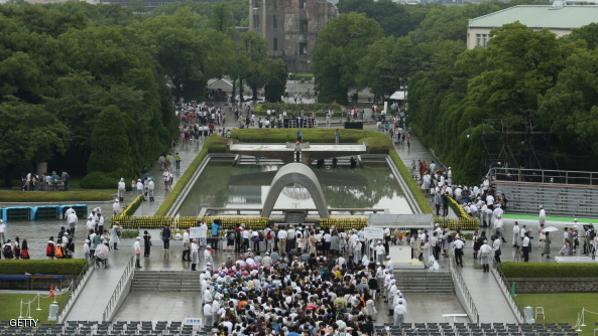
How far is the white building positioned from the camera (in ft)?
380

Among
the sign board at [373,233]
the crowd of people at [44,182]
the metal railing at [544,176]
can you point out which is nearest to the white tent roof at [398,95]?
the metal railing at [544,176]

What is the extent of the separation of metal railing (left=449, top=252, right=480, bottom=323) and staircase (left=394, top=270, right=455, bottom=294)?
29 cm

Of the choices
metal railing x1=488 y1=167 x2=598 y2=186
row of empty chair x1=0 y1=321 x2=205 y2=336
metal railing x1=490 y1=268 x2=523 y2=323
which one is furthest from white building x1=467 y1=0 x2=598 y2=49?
row of empty chair x1=0 y1=321 x2=205 y2=336

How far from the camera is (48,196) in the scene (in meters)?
75.4

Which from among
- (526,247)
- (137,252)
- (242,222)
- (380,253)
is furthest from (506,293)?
(137,252)

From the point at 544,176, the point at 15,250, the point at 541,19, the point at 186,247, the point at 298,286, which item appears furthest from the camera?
the point at 541,19

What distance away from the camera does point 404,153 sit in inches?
3912

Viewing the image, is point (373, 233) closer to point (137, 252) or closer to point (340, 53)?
point (137, 252)

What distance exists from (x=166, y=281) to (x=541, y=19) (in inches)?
2618

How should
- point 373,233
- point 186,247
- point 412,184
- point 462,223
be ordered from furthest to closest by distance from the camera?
1. point 412,184
2. point 462,223
3. point 186,247
4. point 373,233

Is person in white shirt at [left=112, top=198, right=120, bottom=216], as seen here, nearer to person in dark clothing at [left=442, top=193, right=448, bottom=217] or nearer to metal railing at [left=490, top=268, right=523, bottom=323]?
person in dark clothing at [left=442, top=193, right=448, bottom=217]

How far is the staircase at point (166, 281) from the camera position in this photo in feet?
192

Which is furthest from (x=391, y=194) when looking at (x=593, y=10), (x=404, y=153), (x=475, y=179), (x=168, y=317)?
(x=593, y=10)

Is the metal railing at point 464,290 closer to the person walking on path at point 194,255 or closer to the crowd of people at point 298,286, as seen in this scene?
the crowd of people at point 298,286
